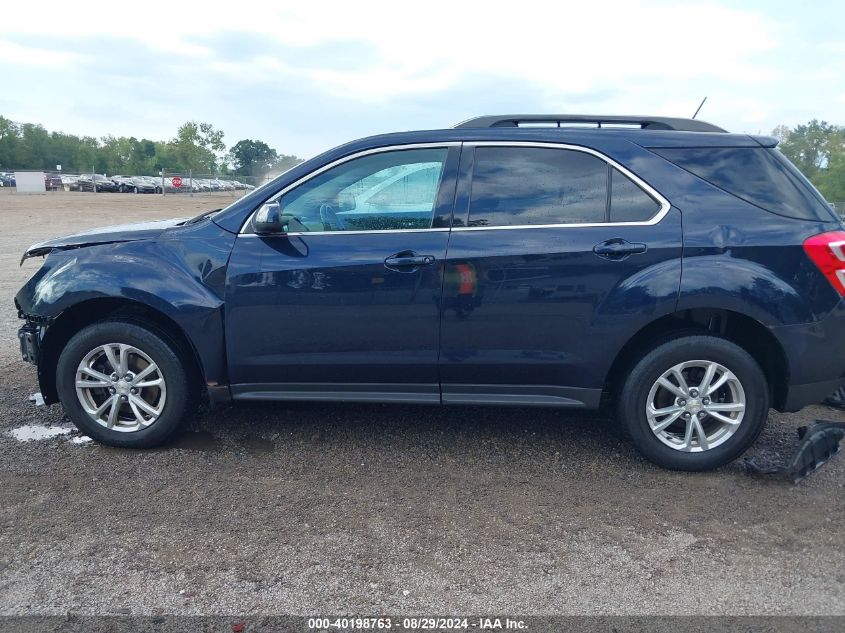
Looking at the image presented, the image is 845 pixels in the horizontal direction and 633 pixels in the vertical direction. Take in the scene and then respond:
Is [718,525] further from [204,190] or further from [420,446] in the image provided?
[204,190]

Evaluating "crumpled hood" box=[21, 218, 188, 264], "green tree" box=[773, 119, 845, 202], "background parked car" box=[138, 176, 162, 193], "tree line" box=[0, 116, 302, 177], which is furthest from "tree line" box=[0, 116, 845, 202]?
"crumpled hood" box=[21, 218, 188, 264]

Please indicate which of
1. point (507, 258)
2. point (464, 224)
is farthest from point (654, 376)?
point (464, 224)

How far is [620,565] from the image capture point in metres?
2.91

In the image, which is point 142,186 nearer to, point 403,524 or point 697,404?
point 403,524

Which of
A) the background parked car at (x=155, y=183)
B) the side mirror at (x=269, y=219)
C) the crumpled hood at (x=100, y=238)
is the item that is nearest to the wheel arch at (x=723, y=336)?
the side mirror at (x=269, y=219)

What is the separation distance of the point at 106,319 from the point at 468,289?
2213 millimetres

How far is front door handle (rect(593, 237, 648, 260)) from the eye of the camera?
354 centimetres

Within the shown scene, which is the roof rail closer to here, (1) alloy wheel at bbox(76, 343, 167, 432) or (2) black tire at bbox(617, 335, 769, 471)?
(2) black tire at bbox(617, 335, 769, 471)

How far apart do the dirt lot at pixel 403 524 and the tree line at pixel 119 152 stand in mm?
76053

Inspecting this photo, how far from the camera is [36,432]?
427 centimetres

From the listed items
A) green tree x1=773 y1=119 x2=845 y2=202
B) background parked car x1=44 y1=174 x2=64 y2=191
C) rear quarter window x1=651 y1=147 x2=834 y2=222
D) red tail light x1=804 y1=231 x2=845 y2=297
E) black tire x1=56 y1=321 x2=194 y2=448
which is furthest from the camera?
background parked car x1=44 y1=174 x2=64 y2=191

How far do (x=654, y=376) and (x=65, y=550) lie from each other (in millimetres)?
3078

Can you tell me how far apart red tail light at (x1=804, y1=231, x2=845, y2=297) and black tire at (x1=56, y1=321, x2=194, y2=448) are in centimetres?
359

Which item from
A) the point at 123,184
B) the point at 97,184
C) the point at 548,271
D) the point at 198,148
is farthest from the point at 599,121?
the point at 198,148
